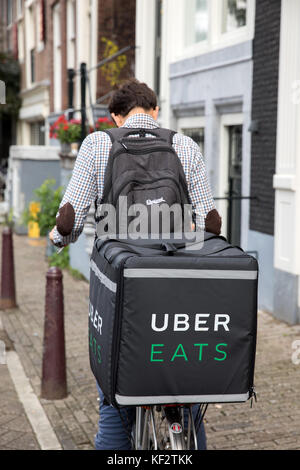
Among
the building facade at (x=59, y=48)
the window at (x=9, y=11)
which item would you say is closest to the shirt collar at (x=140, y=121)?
the building facade at (x=59, y=48)

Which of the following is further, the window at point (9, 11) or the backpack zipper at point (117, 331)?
the window at point (9, 11)

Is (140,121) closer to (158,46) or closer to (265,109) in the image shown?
(265,109)

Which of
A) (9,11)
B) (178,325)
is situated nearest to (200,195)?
(178,325)

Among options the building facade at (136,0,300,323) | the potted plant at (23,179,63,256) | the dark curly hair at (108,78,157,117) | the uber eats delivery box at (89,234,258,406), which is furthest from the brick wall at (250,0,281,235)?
the uber eats delivery box at (89,234,258,406)

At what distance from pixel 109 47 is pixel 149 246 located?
495 inches

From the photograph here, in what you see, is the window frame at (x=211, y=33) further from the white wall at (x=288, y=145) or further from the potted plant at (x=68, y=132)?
the potted plant at (x=68, y=132)

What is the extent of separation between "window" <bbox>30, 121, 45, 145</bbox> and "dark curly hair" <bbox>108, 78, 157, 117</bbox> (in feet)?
67.5

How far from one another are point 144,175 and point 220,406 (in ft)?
8.51

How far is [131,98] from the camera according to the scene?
302 cm

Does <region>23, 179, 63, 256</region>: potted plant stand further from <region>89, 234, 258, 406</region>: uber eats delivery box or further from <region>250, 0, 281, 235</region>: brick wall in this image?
<region>89, 234, 258, 406</region>: uber eats delivery box

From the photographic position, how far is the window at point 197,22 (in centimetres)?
959

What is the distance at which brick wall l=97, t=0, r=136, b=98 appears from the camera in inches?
555

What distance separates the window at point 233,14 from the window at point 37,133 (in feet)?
49.1
